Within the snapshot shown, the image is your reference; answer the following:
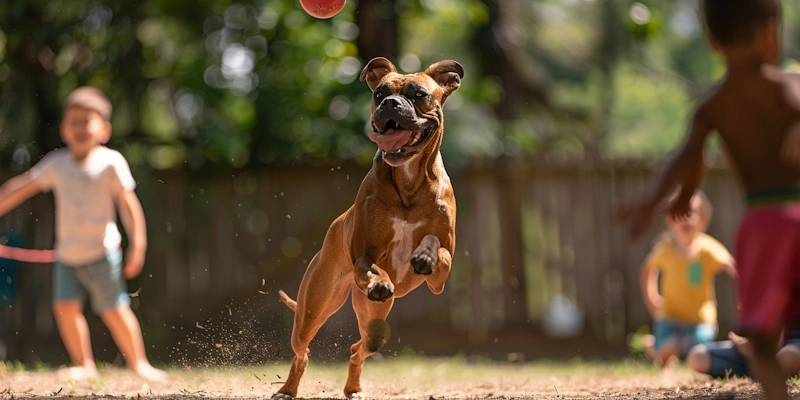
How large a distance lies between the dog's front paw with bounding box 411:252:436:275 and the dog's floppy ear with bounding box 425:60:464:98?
1.09 metres

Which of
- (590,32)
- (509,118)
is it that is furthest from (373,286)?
(590,32)

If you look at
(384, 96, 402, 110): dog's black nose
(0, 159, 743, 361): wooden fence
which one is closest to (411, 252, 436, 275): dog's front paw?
(384, 96, 402, 110): dog's black nose

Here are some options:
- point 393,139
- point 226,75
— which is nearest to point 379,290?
point 393,139

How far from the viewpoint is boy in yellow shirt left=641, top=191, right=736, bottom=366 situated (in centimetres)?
798

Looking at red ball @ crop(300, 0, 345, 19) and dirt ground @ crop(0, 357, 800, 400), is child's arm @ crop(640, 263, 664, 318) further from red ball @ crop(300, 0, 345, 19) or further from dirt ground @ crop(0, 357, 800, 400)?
red ball @ crop(300, 0, 345, 19)

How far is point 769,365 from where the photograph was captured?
3.71 m

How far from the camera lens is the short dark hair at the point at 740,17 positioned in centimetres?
376

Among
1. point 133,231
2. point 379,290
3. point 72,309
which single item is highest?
point 379,290

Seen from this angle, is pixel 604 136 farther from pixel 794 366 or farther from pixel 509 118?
pixel 794 366

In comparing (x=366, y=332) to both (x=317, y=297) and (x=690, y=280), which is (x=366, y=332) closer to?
(x=317, y=297)

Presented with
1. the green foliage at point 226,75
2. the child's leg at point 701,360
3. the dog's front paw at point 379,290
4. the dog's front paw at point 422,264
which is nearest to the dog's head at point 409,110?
the dog's front paw at point 422,264

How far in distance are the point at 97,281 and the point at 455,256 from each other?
463cm

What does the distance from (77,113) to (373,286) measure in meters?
3.87

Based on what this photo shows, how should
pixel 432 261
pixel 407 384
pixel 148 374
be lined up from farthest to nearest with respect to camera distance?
1. pixel 148 374
2. pixel 407 384
3. pixel 432 261
